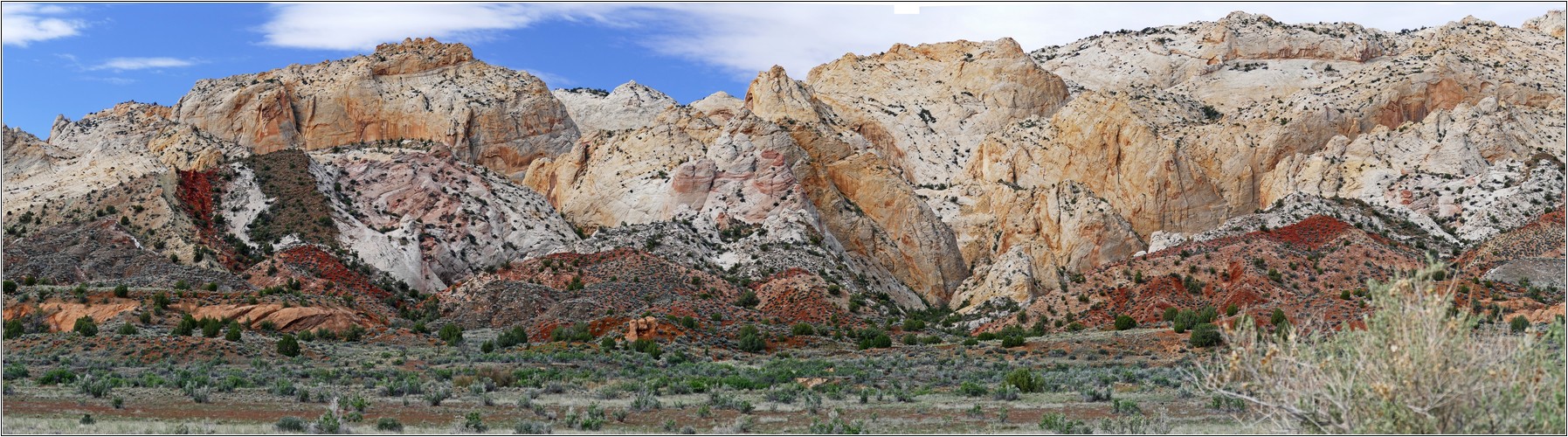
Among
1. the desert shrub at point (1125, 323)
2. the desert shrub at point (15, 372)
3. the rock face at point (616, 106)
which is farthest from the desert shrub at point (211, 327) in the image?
the rock face at point (616, 106)

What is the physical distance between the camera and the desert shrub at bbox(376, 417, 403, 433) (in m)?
27.3

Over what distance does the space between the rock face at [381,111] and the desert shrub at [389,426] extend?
8045 cm

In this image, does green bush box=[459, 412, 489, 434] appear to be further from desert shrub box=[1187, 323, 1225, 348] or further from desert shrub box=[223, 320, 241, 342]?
desert shrub box=[1187, 323, 1225, 348]

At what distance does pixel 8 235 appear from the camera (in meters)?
70.6

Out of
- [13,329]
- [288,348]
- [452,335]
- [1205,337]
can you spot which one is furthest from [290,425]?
[1205,337]

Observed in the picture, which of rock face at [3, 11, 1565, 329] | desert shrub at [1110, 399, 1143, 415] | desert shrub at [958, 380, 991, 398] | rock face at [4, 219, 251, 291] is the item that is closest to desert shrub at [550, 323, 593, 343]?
rock face at [3, 11, 1565, 329]

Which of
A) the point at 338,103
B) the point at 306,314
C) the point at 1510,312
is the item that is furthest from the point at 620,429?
the point at 338,103

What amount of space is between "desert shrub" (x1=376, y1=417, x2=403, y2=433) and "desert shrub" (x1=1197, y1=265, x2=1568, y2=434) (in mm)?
15615

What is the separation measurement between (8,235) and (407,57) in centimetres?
4798

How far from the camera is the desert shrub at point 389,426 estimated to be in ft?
89.5

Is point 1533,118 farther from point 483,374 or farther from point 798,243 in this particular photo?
point 483,374

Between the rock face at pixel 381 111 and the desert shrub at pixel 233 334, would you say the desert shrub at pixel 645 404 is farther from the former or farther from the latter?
the rock face at pixel 381 111

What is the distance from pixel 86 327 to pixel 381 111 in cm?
6058

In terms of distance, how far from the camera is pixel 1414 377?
689 inches
